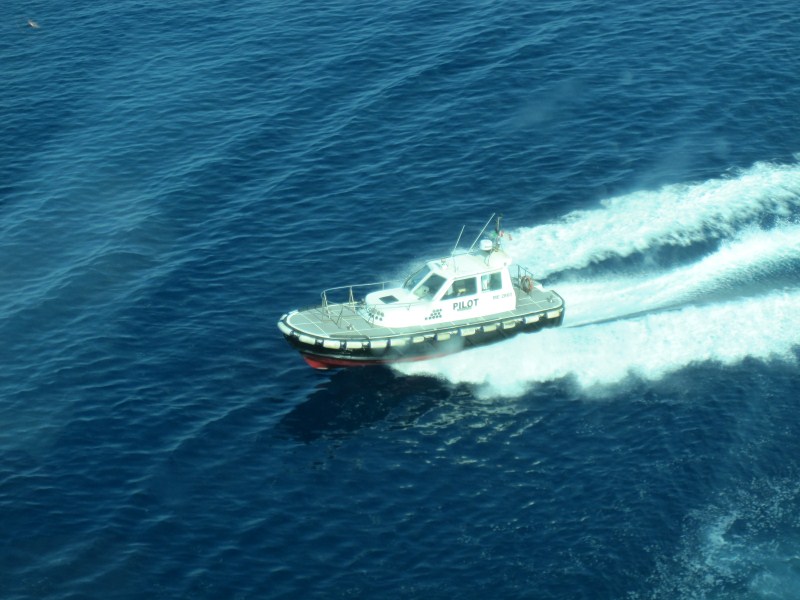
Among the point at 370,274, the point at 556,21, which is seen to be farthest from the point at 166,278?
the point at 556,21

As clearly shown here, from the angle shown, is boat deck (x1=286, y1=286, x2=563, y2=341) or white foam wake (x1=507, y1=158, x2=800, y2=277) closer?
boat deck (x1=286, y1=286, x2=563, y2=341)

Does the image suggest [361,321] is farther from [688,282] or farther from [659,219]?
[659,219]

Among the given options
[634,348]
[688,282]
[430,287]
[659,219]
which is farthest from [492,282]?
[659,219]

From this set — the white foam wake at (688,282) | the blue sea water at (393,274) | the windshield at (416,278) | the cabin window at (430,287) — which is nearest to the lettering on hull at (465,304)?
the cabin window at (430,287)

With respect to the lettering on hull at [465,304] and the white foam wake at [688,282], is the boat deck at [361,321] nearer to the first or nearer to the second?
the lettering on hull at [465,304]

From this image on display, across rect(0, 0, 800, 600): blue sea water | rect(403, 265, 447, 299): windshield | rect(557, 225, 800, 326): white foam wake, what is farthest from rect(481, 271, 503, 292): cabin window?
rect(557, 225, 800, 326): white foam wake

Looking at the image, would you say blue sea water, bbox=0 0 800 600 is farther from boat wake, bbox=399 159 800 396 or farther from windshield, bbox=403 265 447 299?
windshield, bbox=403 265 447 299

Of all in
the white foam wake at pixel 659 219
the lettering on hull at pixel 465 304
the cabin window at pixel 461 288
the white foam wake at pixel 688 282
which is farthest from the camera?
the white foam wake at pixel 659 219
